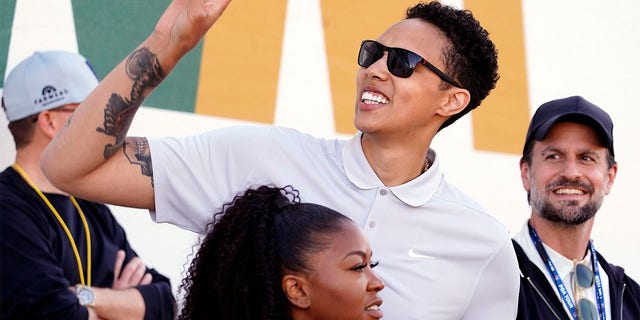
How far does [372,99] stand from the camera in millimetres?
2625

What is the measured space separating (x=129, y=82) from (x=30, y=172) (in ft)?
2.84

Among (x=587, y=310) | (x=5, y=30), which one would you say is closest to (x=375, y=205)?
(x=587, y=310)

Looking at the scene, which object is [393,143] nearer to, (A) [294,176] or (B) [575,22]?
(A) [294,176]

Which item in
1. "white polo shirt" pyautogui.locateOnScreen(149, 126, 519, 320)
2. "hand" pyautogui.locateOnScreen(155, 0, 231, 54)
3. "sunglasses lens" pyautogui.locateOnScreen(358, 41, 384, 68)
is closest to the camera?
"hand" pyautogui.locateOnScreen(155, 0, 231, 54)

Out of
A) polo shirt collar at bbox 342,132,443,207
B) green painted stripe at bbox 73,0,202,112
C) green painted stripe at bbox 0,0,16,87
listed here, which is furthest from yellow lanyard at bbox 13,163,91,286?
polo shirt collar at bbox 342,132,443,207

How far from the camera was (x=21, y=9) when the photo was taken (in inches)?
126

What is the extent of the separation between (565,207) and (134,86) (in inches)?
68.9

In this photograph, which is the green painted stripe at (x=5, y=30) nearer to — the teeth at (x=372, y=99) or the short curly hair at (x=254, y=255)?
the teeth at (x=372, y=99)

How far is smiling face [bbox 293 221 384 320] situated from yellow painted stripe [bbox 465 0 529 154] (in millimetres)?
2051

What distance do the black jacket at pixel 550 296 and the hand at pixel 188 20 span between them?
1457 millimetres

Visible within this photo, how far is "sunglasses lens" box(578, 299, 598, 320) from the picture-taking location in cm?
324

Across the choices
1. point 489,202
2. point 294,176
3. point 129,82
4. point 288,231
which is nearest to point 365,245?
point 288,231

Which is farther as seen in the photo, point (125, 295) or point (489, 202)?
point (489, 202)

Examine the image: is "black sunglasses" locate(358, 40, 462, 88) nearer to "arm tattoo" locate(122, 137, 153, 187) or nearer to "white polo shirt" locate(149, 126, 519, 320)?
"white polo shirt" locate(149, 126, 519, 320)
